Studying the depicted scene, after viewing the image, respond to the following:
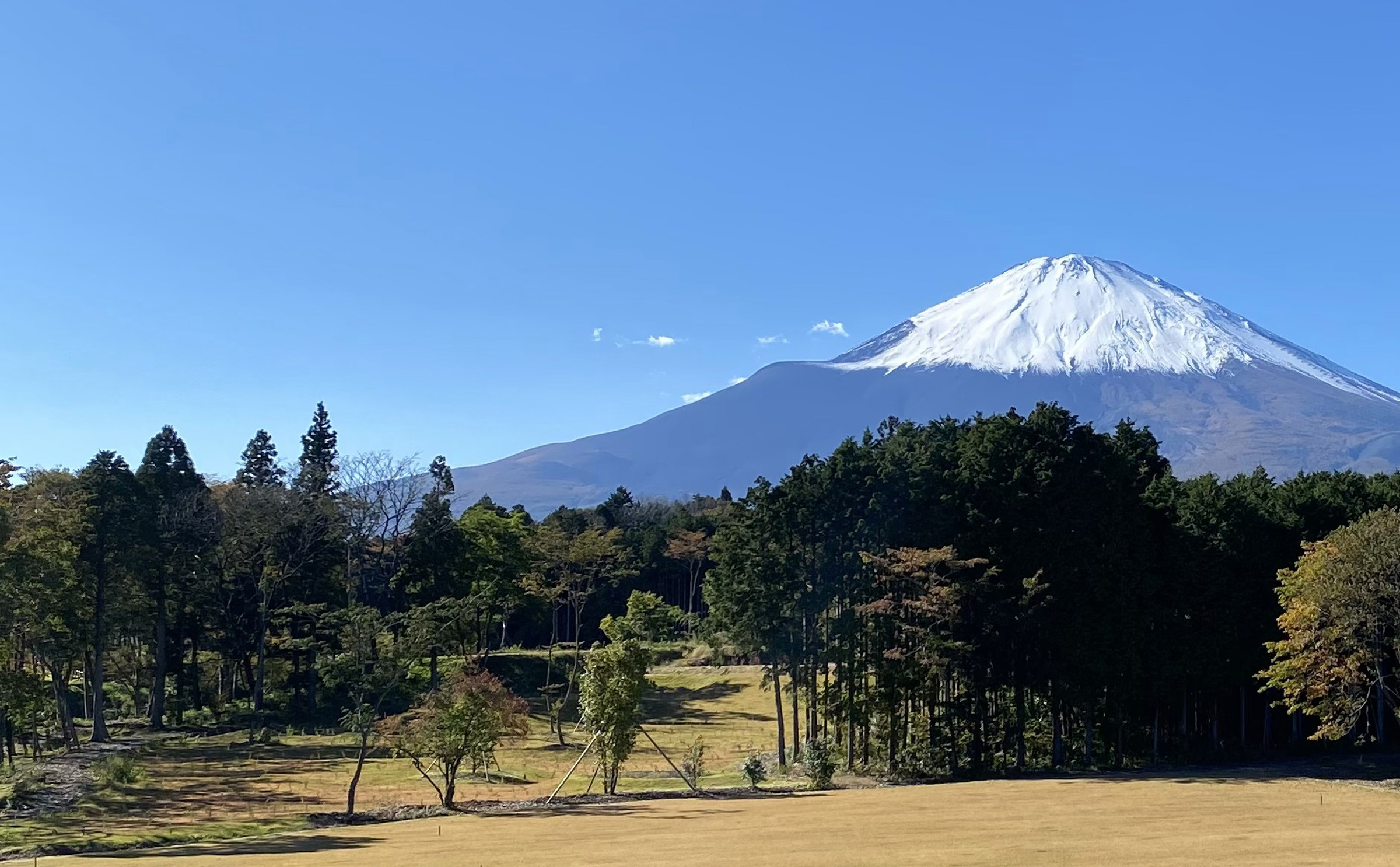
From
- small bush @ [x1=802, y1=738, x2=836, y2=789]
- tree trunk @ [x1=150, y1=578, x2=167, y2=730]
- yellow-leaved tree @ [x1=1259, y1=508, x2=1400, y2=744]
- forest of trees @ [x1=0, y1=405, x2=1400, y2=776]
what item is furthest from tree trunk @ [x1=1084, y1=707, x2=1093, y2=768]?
tree trunk @ [x1=150, y1=578, x2=167, y2=730]

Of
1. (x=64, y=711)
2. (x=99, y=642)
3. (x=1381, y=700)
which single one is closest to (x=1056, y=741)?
(x=1381, y=700)

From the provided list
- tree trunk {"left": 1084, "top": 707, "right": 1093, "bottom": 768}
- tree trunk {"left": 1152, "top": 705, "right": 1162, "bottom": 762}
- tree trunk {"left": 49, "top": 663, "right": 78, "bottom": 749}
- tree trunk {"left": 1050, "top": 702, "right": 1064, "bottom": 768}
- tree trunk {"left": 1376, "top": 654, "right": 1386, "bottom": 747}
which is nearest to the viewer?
tree trunk {"left": 1376, "top": 654, "right": 1386, "bottom": 747}

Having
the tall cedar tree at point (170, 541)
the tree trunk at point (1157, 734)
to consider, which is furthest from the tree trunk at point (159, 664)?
the tree trunk at point (1157, 734)

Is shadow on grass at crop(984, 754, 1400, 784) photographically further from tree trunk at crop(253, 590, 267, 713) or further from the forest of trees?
tree trunk at crop(253, 590, 267, 713)

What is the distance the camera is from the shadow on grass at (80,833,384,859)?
24.0m

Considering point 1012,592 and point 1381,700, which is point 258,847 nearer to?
point 1012,592

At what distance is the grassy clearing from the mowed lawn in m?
3.56

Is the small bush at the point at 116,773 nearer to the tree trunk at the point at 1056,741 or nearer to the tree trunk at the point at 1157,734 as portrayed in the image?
the tree trunk at the point at 1056,741

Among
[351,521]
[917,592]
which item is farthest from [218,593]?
[917,592]

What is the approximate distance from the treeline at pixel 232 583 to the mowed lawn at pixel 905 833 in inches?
383

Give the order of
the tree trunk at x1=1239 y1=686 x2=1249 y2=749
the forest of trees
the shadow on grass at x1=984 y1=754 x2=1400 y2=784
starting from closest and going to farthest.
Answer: the shadow on grass at x1=984 y1=754 x2=1400 y2=784, the forest of trees, the tree trunk at x1=1239 y1=686 x2=1249 y2=749

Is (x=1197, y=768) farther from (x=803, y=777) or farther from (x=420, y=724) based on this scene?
(x=420, y=724)

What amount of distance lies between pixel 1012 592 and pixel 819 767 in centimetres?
1004

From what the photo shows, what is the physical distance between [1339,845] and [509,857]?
1708 cm
